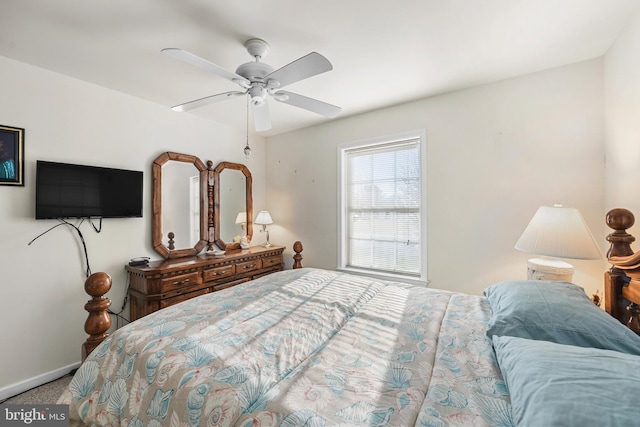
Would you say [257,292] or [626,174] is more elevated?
[626,174]

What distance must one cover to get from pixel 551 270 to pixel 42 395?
13.2ft

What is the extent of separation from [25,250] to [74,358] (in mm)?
1057

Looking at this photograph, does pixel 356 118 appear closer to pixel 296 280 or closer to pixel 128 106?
pixel 296 280

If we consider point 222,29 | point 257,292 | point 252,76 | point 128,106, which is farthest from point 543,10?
point 128,106

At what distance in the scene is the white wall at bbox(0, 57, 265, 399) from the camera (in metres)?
2.04

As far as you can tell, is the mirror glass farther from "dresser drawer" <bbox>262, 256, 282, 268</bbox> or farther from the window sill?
the window sill

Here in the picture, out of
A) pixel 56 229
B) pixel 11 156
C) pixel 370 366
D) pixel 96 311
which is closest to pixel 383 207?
pixel 370 366

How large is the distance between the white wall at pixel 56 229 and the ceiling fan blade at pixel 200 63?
1.66m

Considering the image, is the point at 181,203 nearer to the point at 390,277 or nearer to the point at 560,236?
the point at 390,277

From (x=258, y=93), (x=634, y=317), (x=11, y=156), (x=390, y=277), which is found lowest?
(x=390, y=277)

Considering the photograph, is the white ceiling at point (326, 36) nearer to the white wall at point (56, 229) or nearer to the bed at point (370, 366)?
the white wall at point (56, 229)

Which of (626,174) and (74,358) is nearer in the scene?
(626,174)

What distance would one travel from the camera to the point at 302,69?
1.52 meters

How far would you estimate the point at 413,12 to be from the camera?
1.57 meters
